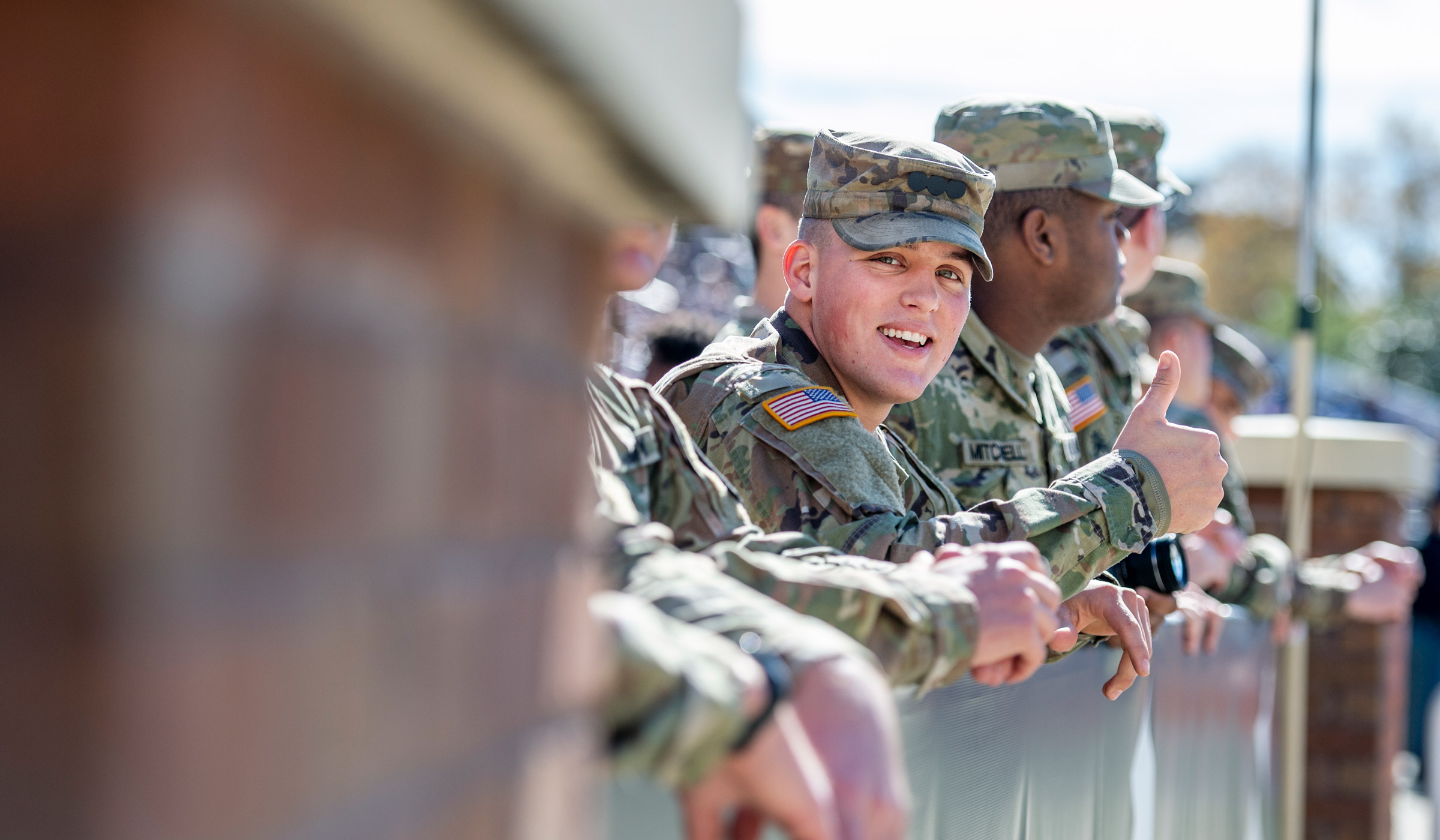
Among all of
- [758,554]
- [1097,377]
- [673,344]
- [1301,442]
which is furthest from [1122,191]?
[673,344]

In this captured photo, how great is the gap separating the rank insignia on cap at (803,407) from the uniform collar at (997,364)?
93 cm

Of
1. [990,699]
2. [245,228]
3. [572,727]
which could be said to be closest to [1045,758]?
[990,699]

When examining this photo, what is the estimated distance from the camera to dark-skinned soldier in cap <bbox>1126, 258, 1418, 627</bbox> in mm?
4906

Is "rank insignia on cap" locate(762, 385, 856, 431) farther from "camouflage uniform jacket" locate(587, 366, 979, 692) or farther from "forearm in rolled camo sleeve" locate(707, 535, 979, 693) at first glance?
"forearm in rolled camo sleeve" locate(707, 535, 979, 693)

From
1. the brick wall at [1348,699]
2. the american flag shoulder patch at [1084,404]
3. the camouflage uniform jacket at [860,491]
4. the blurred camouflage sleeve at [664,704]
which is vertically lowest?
the brick wall at [1348,699]

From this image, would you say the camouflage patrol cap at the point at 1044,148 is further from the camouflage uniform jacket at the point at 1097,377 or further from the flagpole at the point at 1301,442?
the flagpole at the point at 1301,442

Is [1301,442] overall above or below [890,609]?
below

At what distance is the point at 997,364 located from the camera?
3475 mm

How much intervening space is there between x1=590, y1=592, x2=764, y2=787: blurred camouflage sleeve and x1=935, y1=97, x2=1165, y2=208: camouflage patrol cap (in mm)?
2524

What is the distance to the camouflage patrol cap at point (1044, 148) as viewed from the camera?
11.7 ft

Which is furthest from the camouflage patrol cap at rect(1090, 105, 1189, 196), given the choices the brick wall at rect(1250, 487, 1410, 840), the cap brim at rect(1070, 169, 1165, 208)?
the brick wall at rect(1250, 487, 1410, 840)

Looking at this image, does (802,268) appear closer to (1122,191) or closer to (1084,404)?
(1122,191)

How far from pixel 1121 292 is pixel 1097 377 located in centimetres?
67

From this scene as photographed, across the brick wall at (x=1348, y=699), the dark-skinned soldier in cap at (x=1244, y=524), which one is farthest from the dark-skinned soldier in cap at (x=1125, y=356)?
the brick wall at (x=1348, y=699)
